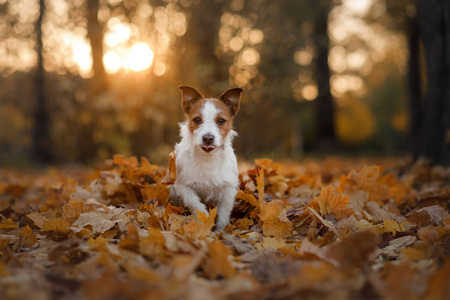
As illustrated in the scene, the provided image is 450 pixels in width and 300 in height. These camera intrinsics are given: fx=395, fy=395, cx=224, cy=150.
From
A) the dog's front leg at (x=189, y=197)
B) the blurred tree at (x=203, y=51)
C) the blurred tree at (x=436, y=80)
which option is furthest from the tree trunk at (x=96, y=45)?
the dog's front leg at (x=189, y=197)

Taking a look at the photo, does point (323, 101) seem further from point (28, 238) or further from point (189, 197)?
point (28, 238)

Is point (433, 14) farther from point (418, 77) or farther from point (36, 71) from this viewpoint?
point (36, 71)

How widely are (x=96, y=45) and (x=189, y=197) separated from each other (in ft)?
35.3

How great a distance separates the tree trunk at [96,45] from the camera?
12.1 meters

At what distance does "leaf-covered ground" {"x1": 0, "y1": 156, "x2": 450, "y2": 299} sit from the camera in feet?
5.71

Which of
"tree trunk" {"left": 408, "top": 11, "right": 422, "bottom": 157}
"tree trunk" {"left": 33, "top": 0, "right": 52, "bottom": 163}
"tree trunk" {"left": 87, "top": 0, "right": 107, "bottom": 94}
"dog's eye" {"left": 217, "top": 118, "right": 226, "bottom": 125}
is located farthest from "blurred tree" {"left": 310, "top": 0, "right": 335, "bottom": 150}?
"dog's eye" {"left": 217, "top": 118, "right": 226, "bottom": 125}

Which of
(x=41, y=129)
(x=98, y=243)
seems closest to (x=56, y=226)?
(x=98, y=243)

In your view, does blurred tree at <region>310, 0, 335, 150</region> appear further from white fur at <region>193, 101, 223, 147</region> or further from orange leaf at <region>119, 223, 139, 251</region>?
orange leaf at <region>119, 223, 139, 251</region>

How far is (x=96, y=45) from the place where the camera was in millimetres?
12773

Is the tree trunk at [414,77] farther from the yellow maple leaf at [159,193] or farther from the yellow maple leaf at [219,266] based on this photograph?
the yellow maple leaf at [219,266]

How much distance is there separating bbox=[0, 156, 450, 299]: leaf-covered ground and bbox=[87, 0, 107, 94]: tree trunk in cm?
925

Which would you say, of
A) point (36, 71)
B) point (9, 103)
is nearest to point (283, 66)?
point (36, 71)

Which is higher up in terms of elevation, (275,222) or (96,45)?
(96,45)

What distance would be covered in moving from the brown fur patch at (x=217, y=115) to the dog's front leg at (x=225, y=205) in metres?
0.51
